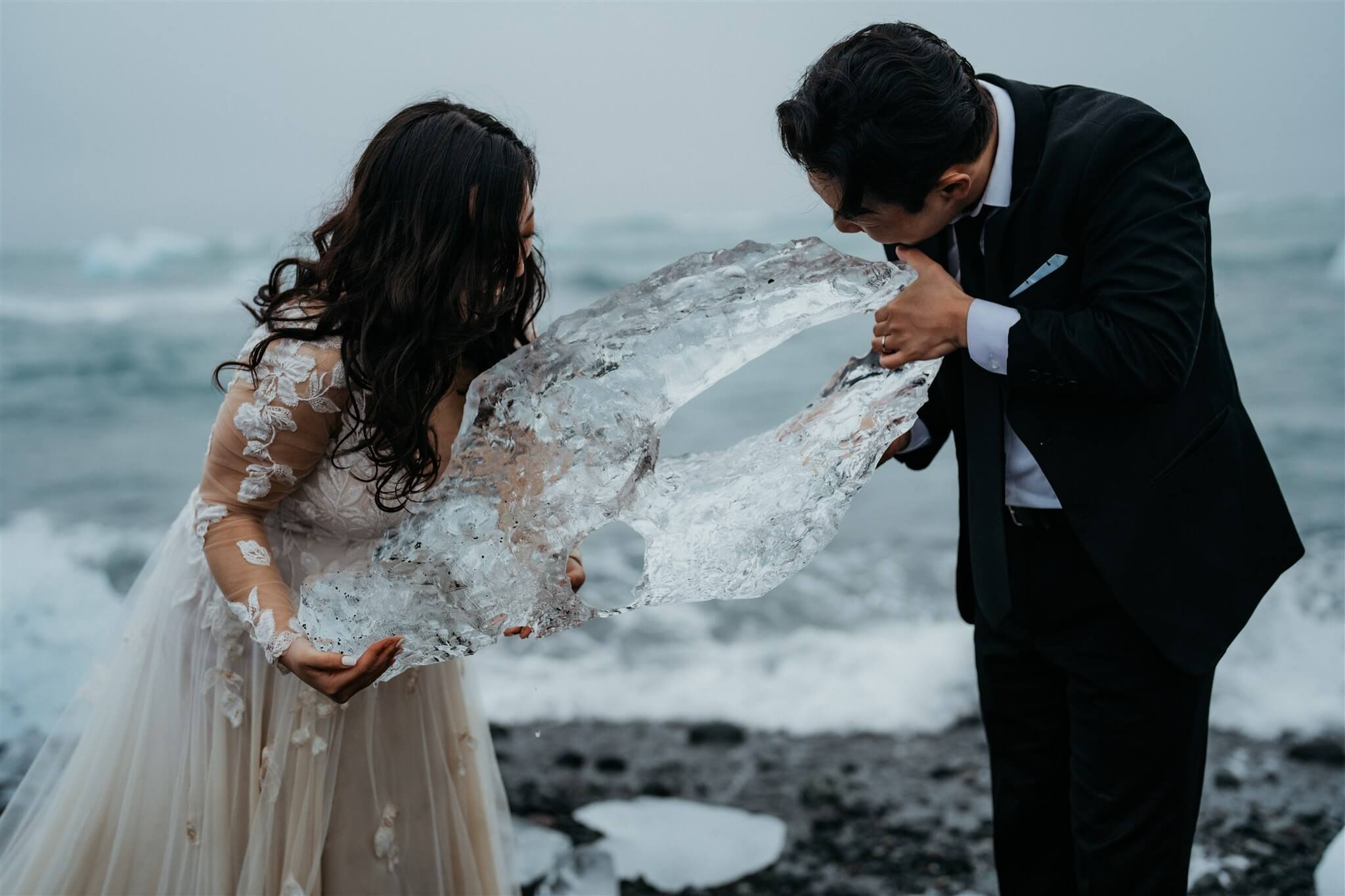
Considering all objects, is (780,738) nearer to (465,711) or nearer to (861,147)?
(465,711)

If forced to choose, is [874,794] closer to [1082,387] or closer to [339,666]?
[1082,387]

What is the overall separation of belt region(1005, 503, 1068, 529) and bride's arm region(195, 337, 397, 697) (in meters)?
1.00

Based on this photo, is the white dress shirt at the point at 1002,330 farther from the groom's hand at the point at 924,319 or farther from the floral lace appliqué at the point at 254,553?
the floral lace appliqué at the point at 254,553

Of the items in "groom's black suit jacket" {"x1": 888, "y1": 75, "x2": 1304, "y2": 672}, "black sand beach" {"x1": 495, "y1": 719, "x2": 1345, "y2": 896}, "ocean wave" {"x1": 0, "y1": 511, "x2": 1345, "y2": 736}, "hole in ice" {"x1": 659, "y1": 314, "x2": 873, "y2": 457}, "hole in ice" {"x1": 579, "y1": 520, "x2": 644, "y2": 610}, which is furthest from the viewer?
"hole in ice" {"x1": 659, "y1": 314, "x2": 873, "y2": 457}

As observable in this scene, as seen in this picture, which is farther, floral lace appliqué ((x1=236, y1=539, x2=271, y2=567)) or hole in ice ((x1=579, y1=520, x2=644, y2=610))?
hole in ice ((x1=579, y1=520, x2=644, y2=610))

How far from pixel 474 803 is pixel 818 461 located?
0.93 meters

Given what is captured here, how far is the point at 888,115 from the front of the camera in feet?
4.70

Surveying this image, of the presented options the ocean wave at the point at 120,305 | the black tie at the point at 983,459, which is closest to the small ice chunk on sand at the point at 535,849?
the black tie at the point at 983,459

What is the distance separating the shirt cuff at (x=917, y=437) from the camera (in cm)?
187

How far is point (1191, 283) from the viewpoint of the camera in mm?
1396

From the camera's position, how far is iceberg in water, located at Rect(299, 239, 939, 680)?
146 cm

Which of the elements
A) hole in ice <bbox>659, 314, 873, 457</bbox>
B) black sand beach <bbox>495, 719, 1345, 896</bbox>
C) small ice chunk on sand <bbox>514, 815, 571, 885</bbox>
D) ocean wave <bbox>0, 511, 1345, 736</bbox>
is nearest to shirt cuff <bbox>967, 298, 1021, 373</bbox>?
black sand beach <bbox>495, 719, 1345, 896</bbox>

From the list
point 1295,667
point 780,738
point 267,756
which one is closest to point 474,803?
point 267,756

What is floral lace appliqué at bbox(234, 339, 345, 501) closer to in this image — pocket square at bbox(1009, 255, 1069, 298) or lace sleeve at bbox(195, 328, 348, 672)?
lace sleeve at bbox(195, 328, 348, 672)
